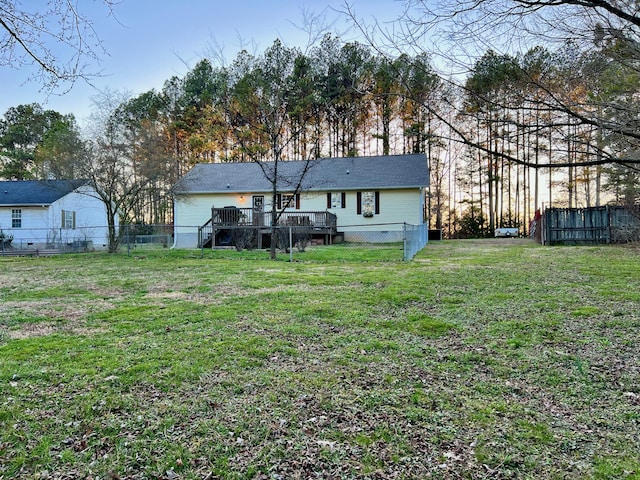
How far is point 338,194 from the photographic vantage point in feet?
69.7

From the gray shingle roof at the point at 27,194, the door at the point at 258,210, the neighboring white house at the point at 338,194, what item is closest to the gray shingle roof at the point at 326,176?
the neighboring white house at the point at 338,194

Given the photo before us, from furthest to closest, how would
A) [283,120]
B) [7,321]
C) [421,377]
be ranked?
[283,120], [7,321], [421,377]

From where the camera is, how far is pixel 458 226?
30875 mm

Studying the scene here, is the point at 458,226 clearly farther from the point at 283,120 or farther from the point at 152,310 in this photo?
the point at 152,310

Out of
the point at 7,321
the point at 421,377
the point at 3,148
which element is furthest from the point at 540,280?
the point at 3,148

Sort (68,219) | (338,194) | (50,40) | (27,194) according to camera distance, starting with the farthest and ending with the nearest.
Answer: (68,219)
(27,194)
(338,194)
(50,40)

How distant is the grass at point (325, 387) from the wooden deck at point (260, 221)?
1249 centimetres

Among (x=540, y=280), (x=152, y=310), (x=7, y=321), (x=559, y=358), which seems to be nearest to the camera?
(x=559, y=358)

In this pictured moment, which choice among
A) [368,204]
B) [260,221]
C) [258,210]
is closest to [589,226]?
[368,204]

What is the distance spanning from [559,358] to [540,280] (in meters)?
4.41

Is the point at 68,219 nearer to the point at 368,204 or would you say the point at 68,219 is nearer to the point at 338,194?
the point at 338,194

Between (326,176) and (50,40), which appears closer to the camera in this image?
(50,40)

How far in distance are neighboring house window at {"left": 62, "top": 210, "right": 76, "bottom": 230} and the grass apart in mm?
19696

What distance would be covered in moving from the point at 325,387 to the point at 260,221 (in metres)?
16.6
